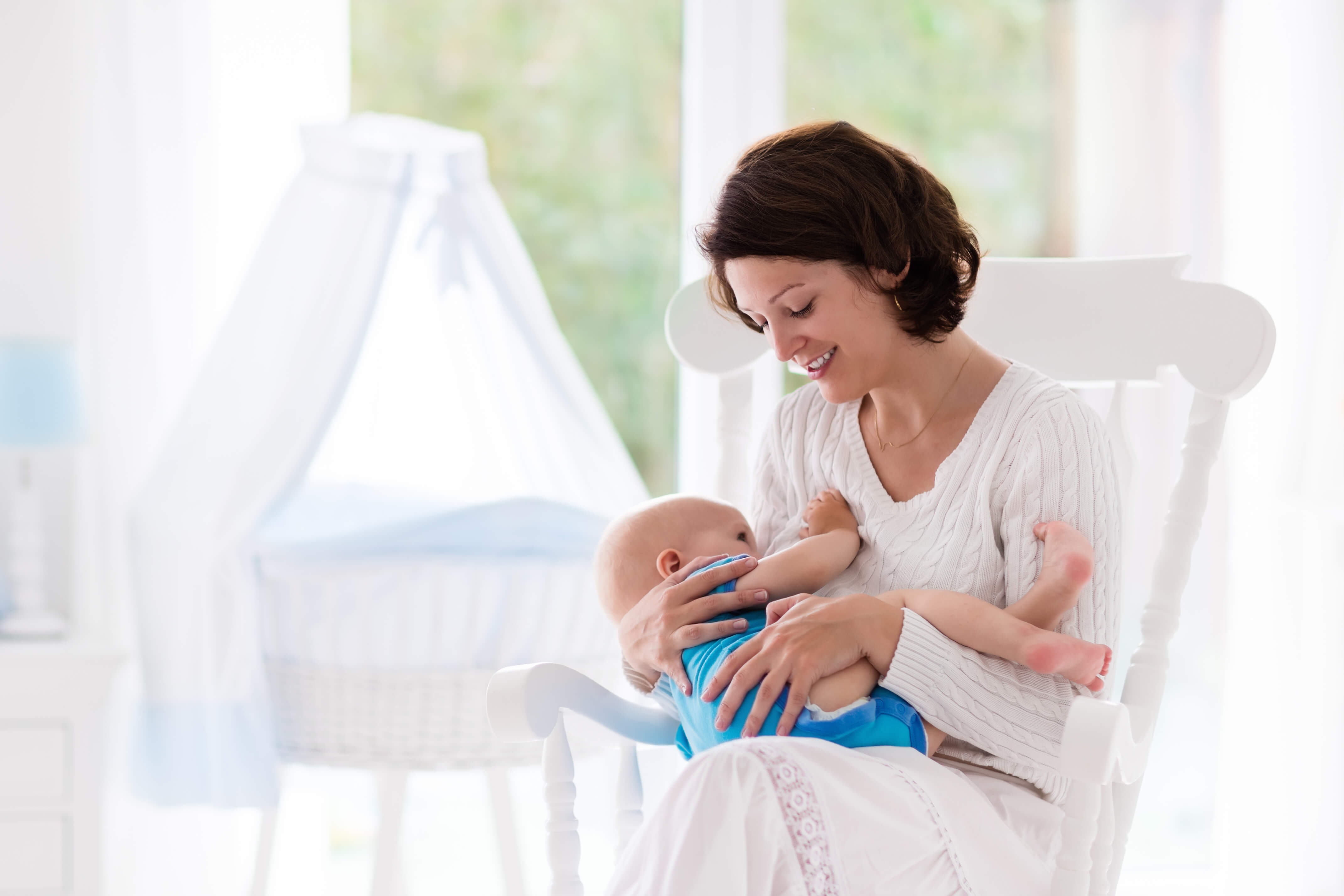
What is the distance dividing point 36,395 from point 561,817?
1358 millimetres

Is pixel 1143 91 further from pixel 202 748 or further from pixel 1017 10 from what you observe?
pixel 202 748

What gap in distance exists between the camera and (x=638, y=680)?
4.40ft

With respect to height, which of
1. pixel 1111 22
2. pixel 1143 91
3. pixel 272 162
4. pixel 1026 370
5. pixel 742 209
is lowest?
pixel 1026 370

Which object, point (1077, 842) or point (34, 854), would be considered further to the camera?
point (34, 854)

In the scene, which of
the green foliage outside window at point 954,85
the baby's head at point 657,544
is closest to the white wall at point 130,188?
the green foliage outside window at point 954,85

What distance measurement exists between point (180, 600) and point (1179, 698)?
6.82ft

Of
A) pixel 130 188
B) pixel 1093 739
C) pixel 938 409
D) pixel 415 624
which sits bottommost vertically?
pixel 415 624

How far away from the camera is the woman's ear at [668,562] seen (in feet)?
4.32

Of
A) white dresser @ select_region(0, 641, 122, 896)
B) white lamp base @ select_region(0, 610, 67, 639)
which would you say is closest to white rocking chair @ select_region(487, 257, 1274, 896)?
white dresser @ select_region(0, 641, 122, 896)

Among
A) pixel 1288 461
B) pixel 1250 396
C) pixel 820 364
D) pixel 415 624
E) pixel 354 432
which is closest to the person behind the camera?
pixel 820 364

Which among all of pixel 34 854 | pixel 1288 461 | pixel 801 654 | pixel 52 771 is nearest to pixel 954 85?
pixel 1288 461

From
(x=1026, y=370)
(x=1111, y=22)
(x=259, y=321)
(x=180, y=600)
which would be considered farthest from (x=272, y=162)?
(x=1111, y=22)

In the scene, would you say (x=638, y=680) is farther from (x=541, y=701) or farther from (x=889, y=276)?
(x=889, y=276)

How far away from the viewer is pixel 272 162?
86.9 inches
